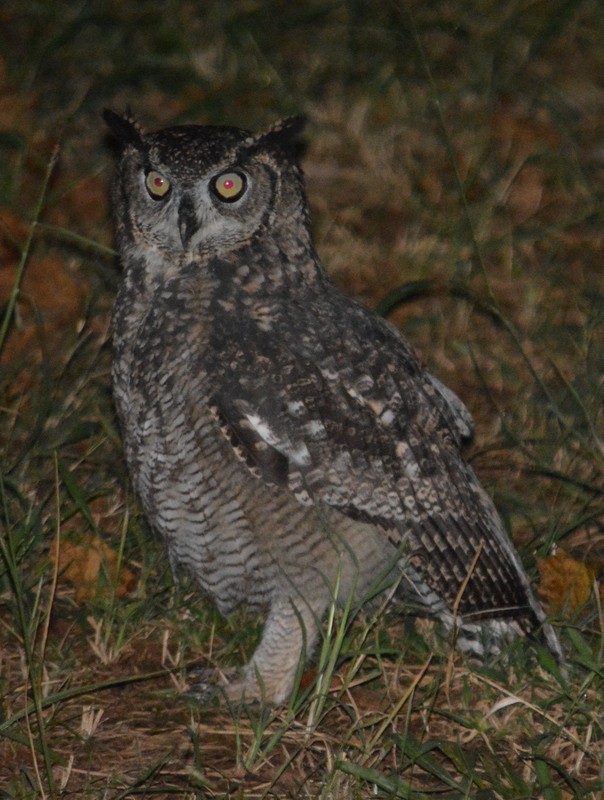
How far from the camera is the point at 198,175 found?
10.7 feet

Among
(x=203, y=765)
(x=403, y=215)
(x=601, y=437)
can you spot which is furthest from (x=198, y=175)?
(x=403, y=215)

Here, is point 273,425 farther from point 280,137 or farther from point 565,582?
point 565,582

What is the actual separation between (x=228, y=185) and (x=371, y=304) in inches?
75.0

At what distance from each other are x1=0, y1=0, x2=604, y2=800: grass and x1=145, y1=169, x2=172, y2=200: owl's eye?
0.35 m

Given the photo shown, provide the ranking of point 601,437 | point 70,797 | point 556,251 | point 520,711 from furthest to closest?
point 556,251, point 601,437, point 520,711, point 70,797

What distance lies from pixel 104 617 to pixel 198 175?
1143 mm

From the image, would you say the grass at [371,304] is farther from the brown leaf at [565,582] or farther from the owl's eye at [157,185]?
the owl's eye at [157,185]

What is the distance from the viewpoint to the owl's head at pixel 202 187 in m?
3.27

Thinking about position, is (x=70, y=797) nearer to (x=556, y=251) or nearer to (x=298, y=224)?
(x=298, y=224)

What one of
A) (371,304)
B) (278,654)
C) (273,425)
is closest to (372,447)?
(273,425)

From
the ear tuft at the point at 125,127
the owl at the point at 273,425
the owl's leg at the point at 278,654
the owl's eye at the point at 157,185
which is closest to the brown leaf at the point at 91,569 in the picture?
the owl at the point at 273,425

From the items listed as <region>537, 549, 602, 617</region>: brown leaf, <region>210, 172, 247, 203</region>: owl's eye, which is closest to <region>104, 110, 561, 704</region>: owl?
<region>210, 172, 247, 203</region>: owl's eye

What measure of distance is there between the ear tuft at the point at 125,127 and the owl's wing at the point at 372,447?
2.17 feet

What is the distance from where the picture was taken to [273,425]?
313cm
